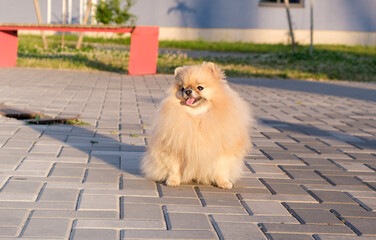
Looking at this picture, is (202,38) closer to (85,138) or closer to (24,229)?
(85,138)

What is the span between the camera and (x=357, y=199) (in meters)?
4.32

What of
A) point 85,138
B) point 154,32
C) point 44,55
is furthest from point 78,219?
point 44,55

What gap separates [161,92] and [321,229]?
273 inches

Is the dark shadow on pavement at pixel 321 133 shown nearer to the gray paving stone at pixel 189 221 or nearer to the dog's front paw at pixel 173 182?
the dog's front paw at pixel 173 182

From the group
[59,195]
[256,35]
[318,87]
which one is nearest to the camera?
[59,195]

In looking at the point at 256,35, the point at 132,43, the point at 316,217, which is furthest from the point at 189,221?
the point at 256,35

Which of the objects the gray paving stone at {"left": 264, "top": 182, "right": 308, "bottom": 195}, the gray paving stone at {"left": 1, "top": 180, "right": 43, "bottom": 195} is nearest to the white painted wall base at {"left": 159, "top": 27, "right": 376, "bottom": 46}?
the gray paving stone at {"left": 264, "top": 182, "right": 308, "bottom": 195}

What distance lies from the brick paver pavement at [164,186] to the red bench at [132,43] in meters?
4.21

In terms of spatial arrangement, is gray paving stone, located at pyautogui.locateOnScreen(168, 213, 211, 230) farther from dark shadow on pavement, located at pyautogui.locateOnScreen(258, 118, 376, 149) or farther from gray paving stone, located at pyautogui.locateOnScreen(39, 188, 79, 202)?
dark shadow on pavement, located at pyautogui.locateOnScreen(258, 118, 376, 149)

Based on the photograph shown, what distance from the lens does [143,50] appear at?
42.5 ft

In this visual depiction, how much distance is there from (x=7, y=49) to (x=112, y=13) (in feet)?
35.1

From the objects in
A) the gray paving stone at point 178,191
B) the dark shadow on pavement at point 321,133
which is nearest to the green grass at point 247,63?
the dark shadow on pavement at point 321,133

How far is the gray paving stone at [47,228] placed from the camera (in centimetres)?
325

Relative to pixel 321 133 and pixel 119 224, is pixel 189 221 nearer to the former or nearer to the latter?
pixel 119 224
